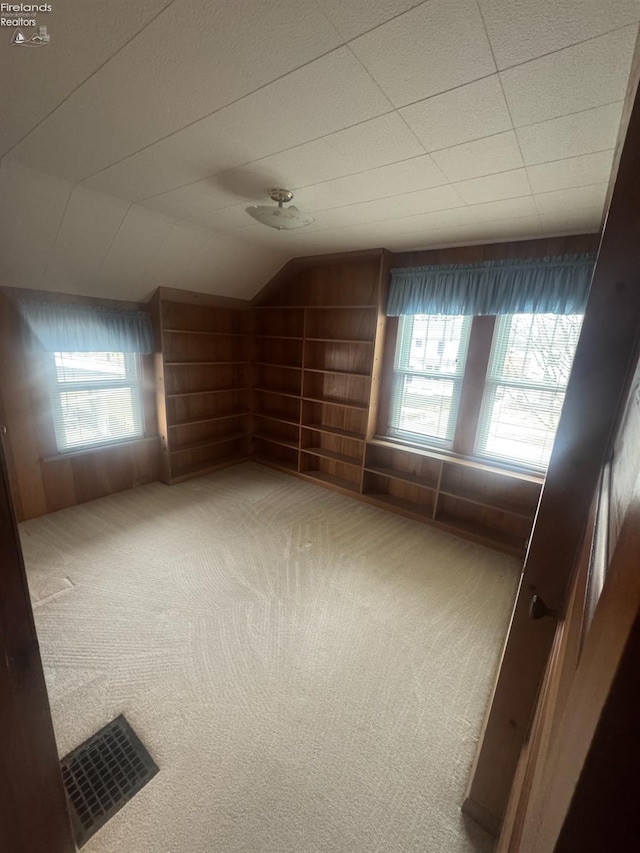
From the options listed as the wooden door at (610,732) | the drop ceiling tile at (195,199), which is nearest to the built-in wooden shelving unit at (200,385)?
the drop ceiling tile at (195,199)

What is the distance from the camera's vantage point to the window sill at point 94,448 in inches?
125

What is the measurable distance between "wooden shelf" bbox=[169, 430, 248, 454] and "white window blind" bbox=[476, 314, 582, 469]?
121 inches

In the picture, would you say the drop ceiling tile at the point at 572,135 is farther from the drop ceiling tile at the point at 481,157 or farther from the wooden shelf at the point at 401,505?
the wooden shelf at the point at 401,505

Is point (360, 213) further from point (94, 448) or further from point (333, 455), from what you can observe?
point (94, 448)

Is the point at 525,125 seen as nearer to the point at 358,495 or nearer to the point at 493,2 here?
the point at 493,2

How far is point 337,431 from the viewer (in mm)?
3932

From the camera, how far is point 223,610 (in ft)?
6.98

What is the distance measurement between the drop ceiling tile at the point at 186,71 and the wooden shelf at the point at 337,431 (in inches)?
113

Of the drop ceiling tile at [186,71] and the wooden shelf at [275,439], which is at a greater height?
the drop ceiling tile at [186,71]

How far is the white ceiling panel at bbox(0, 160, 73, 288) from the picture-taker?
1.92 m

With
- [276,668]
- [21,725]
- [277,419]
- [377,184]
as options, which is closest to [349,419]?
[277,419]

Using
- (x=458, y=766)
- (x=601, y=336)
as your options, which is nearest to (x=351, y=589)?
(x=458, y=766)

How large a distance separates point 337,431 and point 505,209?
2.51 metres

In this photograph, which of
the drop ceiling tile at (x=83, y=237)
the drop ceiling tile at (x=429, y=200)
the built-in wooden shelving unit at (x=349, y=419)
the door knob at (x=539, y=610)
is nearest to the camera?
the door knob at (x=539, y=610)
